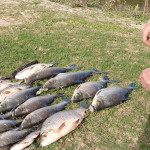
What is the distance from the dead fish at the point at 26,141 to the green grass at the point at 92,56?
0.58 feet

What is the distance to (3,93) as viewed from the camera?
402 centimetres

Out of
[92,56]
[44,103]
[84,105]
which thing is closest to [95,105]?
[84,105]

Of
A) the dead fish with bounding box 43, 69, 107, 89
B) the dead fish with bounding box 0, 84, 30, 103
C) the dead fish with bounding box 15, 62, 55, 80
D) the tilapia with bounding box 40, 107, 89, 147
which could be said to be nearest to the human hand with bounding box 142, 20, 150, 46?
the tilapia with bounding box 40, 107, 89, 147

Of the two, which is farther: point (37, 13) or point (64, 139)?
point (37, 13)

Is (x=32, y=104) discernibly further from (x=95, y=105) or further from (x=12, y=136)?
(x=95, y=105)

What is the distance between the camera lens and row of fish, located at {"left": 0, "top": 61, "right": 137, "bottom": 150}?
10.9ft

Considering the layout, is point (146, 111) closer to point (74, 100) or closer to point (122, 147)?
point (122, 147)

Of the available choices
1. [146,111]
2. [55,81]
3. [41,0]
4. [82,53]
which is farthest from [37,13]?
[146,111]

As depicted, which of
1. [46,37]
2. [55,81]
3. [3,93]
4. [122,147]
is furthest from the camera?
[46,37]

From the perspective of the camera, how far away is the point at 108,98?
13.1 ft

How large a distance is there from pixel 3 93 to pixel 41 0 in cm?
742

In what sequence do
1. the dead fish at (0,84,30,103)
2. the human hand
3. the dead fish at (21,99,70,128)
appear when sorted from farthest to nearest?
the dead fish at (0,84,30,103)
the dead fish at (21,99,70,128)
the human hand

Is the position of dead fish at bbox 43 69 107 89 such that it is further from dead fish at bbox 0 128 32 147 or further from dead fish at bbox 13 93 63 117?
dead fish at bbox 0 128 32 147

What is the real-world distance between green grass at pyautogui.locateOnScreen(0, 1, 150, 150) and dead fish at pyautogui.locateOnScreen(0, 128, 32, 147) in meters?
0.33
